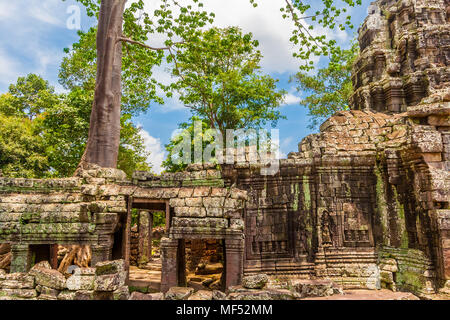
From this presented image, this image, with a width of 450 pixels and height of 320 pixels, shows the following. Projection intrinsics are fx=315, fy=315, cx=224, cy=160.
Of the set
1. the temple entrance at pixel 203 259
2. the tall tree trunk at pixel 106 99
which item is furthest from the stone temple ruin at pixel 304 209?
the tall tree trunk at pixel 106 99

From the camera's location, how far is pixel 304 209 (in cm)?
888

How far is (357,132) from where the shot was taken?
9.34m

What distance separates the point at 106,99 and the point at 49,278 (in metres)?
7.01

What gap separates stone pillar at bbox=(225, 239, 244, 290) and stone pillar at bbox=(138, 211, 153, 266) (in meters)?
6.43

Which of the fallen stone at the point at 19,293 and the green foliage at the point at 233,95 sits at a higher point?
the green foliage at the point at 233,95

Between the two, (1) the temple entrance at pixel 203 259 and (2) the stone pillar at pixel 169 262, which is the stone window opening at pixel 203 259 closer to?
(1) the temple entrance at pixel 203 259

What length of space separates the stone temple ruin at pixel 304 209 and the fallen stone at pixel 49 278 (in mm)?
1479

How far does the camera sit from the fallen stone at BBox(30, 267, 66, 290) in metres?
5.25

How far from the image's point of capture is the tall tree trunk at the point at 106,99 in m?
10.7

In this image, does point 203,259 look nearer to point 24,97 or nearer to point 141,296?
point 141,296

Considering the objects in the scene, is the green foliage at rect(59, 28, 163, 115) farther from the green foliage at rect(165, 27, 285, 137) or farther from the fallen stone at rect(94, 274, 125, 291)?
the fallen stone at rect(94, 274, 125, 291)
